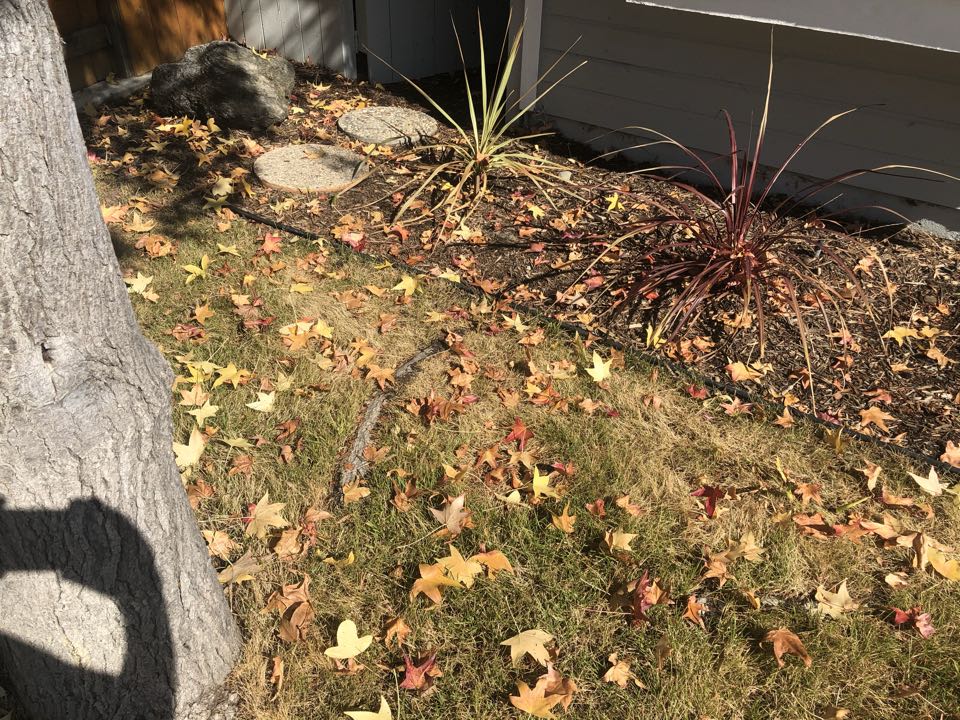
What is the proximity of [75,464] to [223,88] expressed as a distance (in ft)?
15.1

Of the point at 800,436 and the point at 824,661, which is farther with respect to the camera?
the point at 800,436

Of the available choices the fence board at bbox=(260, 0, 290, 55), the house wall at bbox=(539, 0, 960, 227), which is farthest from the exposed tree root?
the fence board at bbox=(260, 0, 290, 55)

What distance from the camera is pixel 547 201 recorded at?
14.7 feet

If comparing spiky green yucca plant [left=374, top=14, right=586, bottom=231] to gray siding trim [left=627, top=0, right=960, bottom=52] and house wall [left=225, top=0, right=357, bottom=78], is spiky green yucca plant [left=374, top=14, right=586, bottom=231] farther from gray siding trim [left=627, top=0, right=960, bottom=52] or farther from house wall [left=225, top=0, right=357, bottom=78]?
house wall [left=225, top=0, right=357, bottom=78]

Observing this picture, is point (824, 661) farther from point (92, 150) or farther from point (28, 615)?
point (92, 150)

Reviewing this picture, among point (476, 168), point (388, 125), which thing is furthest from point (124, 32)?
point (476, 168)

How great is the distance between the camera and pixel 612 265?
3795 millimetres

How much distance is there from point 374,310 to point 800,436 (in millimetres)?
2052

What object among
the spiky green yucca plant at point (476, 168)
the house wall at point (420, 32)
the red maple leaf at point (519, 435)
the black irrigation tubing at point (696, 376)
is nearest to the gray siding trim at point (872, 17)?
the spiky green yucca plant at point (476, 168)

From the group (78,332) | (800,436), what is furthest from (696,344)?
(78,332)

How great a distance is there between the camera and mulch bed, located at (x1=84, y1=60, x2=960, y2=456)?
310 cm

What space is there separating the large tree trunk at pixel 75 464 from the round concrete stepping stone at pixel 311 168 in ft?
10.4

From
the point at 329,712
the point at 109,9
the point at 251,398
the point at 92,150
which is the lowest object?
the point at 329,712

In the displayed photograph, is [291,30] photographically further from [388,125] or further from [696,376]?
[696,376]
